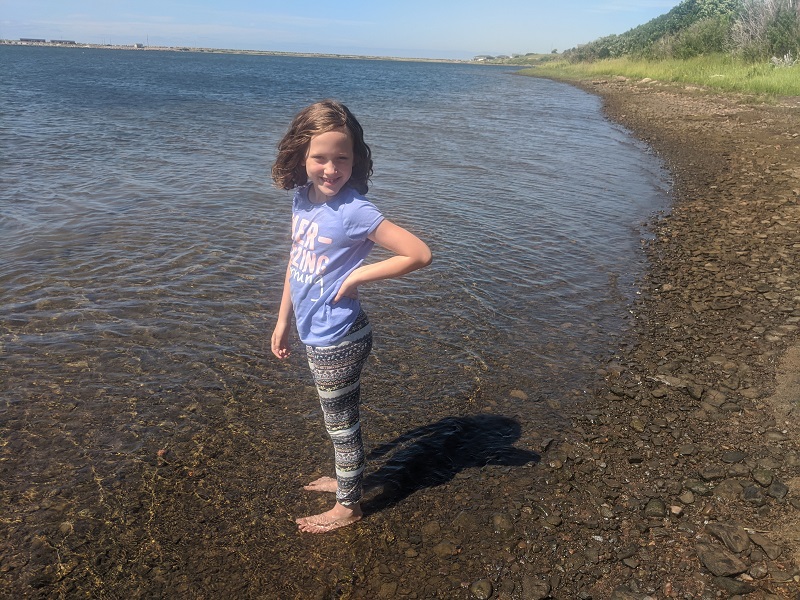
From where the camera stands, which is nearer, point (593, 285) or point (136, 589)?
point (136, 589)

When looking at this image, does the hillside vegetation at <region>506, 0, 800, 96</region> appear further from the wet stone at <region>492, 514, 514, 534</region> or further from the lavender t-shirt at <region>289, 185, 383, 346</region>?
the lavender t-shirt at <region>289, 185, 383, 346</region>

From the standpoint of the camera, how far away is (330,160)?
2.93 meters

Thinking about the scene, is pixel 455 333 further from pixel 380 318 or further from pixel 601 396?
pixel 601 396

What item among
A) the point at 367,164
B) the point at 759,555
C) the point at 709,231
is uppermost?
the point at 367,164

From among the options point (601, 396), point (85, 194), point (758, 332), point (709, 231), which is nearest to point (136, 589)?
point (601, 396)

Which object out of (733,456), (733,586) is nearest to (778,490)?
(733,456)

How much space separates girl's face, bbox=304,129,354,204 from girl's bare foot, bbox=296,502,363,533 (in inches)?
73.7

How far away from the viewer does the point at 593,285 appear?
7.53 meters

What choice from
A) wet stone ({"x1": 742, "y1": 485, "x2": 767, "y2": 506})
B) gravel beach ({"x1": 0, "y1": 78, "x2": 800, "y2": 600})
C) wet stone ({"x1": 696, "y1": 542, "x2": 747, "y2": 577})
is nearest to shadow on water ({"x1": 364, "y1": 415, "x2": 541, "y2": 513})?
gravel beach ({"x1": 0, "y1": 78, "x2": 800, "y2": 600})

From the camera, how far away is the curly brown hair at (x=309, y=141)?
9.50 ft

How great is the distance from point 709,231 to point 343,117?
8.26 metres

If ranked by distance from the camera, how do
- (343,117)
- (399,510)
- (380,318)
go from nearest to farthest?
(343,117) < (399,510) < (380,318)

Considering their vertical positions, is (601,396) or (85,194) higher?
(85,194)

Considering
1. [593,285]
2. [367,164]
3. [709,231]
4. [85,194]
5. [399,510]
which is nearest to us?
[367,164]
